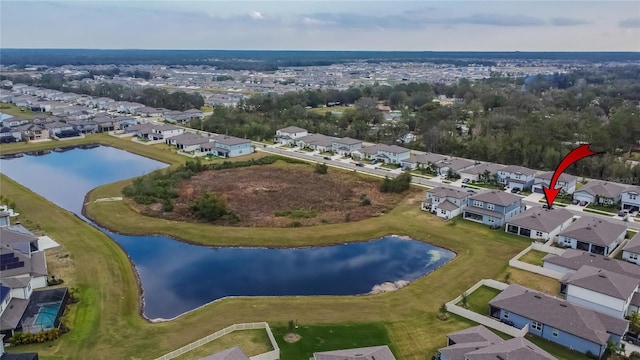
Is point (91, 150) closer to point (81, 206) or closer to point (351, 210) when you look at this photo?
point (81, 206)

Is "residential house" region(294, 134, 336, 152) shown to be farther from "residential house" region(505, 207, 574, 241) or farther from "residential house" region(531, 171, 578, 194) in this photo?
"residential house" region(505, 207, 574, 241)

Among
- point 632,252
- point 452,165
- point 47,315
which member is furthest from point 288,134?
point 47,315

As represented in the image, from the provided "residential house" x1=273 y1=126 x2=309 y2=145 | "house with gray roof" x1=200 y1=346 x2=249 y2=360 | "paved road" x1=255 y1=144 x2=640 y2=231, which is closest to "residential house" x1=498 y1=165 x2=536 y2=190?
"paved road" x1=255 y1=144 x2=640 y2=231

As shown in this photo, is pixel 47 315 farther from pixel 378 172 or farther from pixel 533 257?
pixel 378 172

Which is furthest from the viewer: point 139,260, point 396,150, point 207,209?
point 396,150

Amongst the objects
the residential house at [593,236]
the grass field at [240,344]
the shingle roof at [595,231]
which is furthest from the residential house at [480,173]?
the grass field at [240,344]

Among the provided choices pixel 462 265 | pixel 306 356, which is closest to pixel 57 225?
pixel 306 356

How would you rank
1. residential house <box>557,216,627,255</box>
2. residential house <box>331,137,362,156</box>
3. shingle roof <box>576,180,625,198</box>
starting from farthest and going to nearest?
residential house <box>331,137,362,156</box> → shingle roof <box>576,180,625,198</box> → residential house <box>557,216,627,255</box>
